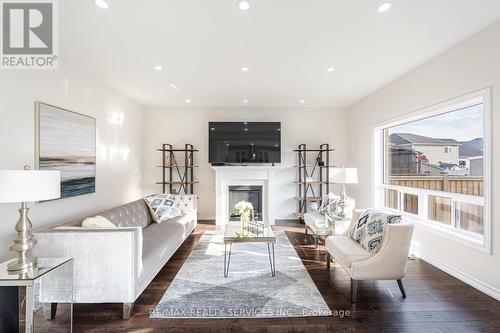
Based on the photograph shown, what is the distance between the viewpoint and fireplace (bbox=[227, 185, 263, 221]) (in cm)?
583

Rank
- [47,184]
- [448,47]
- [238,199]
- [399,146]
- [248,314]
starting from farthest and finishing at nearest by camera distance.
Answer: [238,199] → [399,146] → [448,47] → [248,314] → [47,184]

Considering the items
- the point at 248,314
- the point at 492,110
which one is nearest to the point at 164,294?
the point at 248,314

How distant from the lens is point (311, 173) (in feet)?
19.6

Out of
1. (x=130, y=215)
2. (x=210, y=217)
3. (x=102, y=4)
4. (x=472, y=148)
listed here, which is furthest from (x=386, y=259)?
(x=210, y=217)

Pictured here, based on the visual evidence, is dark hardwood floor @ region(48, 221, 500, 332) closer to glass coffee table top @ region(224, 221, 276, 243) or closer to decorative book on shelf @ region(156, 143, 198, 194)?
glass coffee table top @ region(224, 221, 276, 243)

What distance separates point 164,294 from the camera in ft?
8.38

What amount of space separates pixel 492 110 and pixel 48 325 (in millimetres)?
4834

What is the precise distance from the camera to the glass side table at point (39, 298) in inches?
69.9

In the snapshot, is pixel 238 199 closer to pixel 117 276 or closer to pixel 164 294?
pixel 164 294

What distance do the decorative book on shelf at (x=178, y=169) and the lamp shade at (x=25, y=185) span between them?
3769mm

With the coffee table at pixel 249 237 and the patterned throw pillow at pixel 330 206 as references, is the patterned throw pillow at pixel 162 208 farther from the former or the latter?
the patterned throw pillow at pixel 330 206

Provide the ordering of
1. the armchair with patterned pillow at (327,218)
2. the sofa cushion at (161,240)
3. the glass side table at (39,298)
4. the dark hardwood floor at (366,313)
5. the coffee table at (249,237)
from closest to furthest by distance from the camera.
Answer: the glass side table at (39,298), the dark hardwood floor at (366,313), the sofa cushion at (161,240), the coffee table at (249,237), the armchair with patterned pillow at (327,218)

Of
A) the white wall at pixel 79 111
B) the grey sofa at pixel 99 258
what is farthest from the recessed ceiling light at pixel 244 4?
the white wall at pixel 79 111

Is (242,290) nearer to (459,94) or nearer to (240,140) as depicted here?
(459,94)
